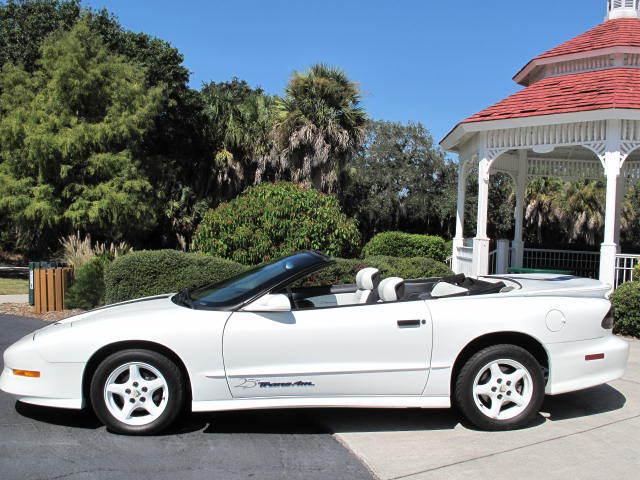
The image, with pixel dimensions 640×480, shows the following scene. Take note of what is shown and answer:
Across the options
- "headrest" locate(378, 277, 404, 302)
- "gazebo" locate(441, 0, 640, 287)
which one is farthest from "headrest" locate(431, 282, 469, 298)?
"gazebo" locate(441, 0, 640, 287)

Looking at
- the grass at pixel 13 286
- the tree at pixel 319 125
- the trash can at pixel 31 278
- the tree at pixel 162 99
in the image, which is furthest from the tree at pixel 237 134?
the trash can at pixel 31 278

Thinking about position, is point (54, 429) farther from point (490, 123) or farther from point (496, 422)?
point (490, 123)

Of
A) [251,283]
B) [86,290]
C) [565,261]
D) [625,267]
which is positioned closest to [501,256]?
[565,261]

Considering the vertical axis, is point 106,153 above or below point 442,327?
above

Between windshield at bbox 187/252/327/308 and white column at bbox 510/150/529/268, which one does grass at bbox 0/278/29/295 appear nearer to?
windshield at bbox 187/252/327/308

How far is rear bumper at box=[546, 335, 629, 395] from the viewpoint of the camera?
477 cm

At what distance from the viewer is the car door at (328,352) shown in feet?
14.5

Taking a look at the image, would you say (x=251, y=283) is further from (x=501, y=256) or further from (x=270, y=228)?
(x=501, y=256)

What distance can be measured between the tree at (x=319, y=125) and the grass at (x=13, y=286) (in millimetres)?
10522

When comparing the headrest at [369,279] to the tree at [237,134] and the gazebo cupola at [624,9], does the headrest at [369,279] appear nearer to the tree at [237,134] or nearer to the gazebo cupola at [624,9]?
the gazebo cupola at [624,9]

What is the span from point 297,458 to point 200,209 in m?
23.5

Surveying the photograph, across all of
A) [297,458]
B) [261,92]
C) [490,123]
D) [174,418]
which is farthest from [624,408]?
[261,92]

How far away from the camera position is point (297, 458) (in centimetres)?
415

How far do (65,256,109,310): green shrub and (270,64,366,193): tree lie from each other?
1304 centimetres
